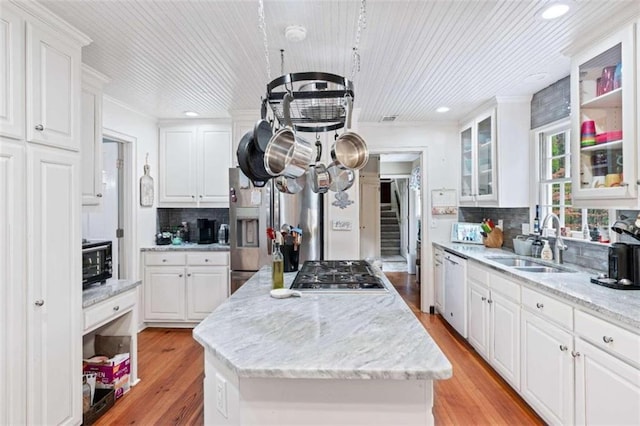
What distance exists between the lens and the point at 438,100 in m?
3.70

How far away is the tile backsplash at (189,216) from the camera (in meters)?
4.64

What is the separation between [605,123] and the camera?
7.31ft

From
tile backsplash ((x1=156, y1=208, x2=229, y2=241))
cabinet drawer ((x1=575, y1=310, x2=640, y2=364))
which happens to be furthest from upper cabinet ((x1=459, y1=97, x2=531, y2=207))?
tile backsplash ((x1=156, y1=208, x2=229, y2=241))

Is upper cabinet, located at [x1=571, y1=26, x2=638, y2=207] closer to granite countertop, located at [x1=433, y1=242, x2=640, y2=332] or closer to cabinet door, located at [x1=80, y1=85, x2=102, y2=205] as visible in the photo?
granite countertop, located at [x1=433, y1=242, x2=640, y2=332]

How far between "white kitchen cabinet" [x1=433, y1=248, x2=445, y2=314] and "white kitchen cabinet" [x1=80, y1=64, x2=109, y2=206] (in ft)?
11.6

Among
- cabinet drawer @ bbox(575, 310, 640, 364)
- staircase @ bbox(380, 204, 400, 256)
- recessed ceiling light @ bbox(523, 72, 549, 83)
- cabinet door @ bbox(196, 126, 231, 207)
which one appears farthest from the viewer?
staircase @ bbox(380, 204, 400, 256)

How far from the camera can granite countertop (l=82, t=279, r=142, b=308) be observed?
7.61 ft

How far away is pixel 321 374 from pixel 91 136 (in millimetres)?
2455

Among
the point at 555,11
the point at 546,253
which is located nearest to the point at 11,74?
the point at 555,11

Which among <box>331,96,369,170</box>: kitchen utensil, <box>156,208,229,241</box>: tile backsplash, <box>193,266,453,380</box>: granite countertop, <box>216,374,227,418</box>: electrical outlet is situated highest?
<box>331,96,369,170</box>: kitchen utensil

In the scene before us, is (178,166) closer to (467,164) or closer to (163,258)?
(163,258)

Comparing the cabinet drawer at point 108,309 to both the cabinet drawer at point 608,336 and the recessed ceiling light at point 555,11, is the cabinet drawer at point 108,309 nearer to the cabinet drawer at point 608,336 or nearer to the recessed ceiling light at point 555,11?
the cabinet drawer at point 608,336

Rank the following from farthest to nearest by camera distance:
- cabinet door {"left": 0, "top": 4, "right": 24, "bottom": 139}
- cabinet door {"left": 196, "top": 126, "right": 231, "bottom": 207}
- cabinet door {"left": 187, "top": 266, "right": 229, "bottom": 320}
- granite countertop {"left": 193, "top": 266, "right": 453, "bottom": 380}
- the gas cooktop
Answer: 1. cabinet door {"left": 196, "top": 126, "right": 231, "bottom": 207}
2. cabinet door {"left": 187, "top": 266, "right": 229, "bottom": 320}
3. the gas cooktop
4. cabinet door {"left": 0, "top": 4, "right": 24, "bottom": 139}
5. granite countertop {"left": 193, "top": 266, "right": 453, "bottom": 380}

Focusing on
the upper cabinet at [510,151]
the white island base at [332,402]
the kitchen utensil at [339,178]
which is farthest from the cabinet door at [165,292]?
the upper cabinet at [510,151]
